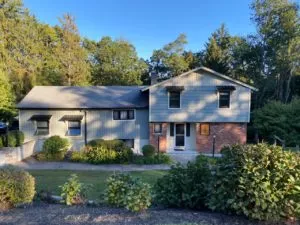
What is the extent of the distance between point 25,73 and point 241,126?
23.3 metres

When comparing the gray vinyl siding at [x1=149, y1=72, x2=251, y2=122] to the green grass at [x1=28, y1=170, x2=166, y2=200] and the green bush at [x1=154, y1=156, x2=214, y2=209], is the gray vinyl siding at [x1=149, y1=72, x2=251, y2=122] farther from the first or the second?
the green bush at [x1=154, y1=156, x2=214, y2=209]

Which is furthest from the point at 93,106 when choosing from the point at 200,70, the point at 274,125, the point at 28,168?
the point at 274,125

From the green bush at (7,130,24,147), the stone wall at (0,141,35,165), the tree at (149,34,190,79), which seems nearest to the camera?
the stone wall at (0,141,35,165)

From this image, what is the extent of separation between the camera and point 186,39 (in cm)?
4472

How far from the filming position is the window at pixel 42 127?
64.6 ft

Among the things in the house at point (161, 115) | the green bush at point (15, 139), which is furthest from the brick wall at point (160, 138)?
the green bush at point (15, 139)

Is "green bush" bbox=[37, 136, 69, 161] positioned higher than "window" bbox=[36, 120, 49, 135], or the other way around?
"window" bbox=[36, 120, 49, 135]

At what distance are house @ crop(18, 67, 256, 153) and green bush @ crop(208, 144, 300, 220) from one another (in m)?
14.8

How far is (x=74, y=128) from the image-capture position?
1995 cm

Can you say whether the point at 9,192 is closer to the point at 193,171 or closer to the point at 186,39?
the point at 193,171

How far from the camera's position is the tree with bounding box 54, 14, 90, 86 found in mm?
33344

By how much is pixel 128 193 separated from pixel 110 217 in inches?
20.5

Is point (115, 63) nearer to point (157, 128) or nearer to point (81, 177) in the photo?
point (157, 128)

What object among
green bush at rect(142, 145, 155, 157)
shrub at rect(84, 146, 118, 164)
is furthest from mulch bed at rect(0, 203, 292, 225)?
green bush at rect(142, 145, 155, 157)
